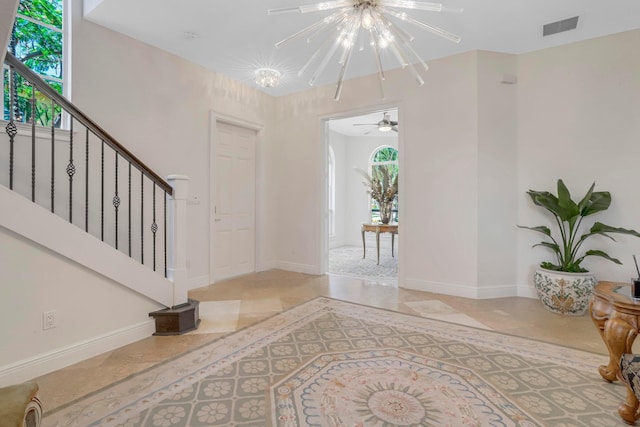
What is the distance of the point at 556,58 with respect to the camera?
137 inches

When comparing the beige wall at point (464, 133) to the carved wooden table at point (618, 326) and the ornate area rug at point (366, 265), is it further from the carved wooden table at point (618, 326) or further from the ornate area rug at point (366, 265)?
the carved wooden table at point (618, 326)

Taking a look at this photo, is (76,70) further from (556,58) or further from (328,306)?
(556,58)

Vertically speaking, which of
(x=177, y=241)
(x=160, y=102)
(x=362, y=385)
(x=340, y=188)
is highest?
(x=160, y=102)

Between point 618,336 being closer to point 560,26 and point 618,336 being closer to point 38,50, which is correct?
point 560,26

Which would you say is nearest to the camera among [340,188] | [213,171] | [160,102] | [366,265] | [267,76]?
[160,102]

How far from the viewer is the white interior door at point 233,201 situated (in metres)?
4.36

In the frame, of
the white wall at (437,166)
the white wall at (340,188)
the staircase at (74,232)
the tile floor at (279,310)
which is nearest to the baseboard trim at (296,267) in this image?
the tile floor at (279,310)

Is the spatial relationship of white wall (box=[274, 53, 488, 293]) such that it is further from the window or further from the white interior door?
the window

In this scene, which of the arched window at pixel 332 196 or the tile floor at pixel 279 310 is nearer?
the tile floor at pixel 279 310

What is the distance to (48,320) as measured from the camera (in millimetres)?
2004

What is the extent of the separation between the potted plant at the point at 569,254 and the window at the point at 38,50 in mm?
5053

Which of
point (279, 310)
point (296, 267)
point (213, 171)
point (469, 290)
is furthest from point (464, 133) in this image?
point (213, 171)

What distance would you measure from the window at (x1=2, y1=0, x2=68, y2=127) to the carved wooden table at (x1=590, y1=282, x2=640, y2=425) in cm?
444

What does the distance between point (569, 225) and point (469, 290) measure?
1269 millimetres
